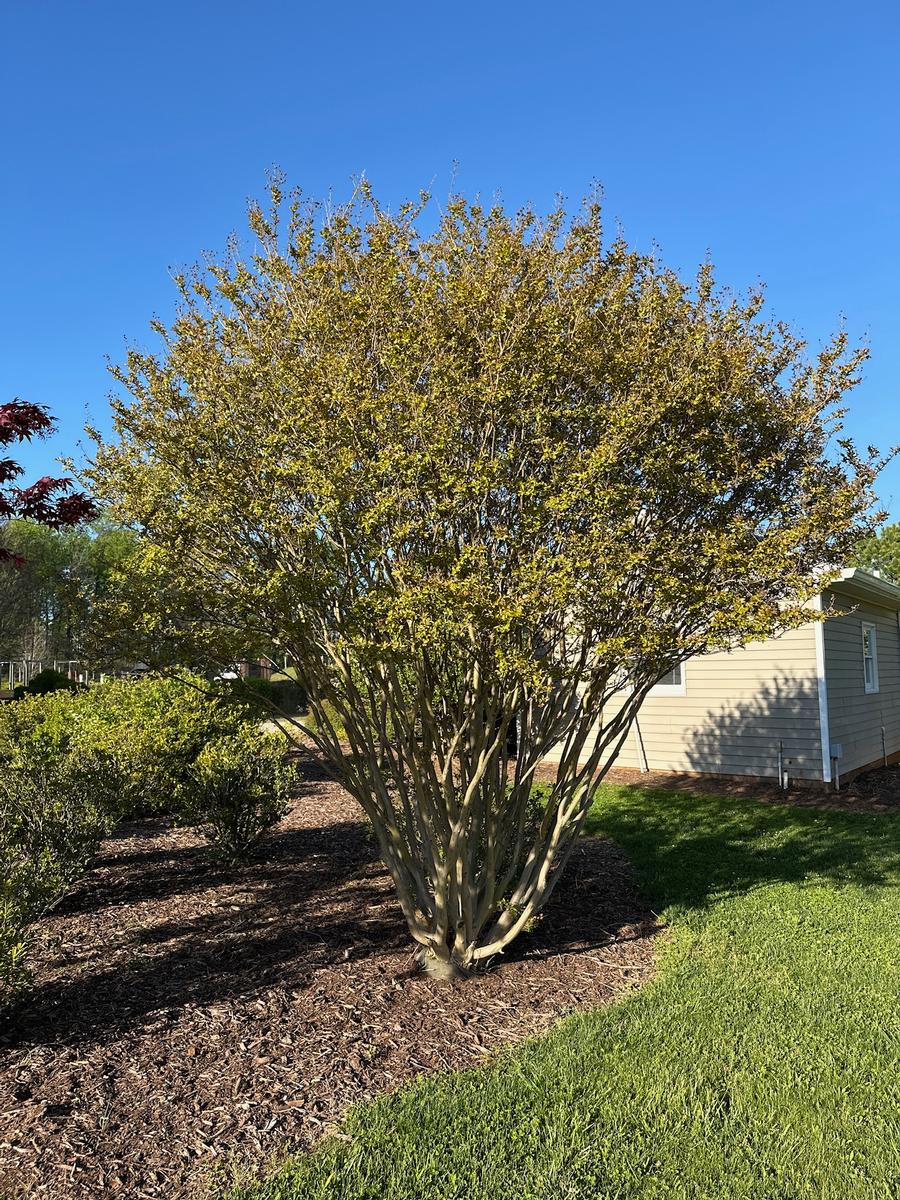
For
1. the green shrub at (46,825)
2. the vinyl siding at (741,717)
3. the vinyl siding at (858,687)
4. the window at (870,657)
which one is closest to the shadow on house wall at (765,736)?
the vinyl siding at (741,717)

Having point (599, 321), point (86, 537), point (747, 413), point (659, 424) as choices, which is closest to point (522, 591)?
point (659, 424)

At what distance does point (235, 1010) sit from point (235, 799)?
2818 mm

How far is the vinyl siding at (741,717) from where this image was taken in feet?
35.3

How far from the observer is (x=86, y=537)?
4197 cm

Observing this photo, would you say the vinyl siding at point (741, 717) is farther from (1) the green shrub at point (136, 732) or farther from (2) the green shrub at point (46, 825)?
(2) the green shrub at point (46, 825)

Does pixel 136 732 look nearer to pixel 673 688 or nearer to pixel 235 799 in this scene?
pixel 235 799

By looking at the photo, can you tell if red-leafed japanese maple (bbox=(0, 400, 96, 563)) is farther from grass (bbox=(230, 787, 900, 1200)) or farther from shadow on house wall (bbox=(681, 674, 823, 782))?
shadow on house wall (bbox=(681, 674, 823, 782))

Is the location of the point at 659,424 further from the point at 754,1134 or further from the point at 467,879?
the point at 754,1134

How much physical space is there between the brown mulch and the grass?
0.27 meters

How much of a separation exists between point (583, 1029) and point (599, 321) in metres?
3.65

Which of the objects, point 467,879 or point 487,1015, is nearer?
point 487,1015

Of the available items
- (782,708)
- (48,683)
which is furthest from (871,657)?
(48,683)

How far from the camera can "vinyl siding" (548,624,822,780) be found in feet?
35.3

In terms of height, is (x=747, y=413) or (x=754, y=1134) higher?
(x=747, y=413)
